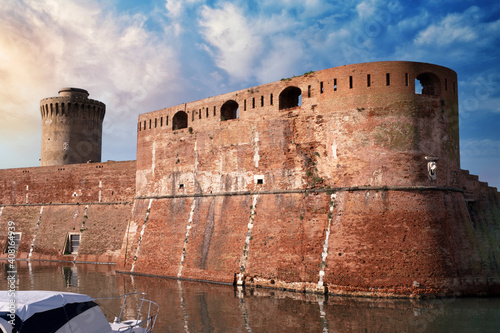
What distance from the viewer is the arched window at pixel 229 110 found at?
73.8ft

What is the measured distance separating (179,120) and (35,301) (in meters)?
17.2

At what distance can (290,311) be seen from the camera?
46.2 feet

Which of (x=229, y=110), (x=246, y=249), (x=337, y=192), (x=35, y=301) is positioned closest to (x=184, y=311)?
(x=246, y=249)

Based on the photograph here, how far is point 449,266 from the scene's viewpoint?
1580 cm

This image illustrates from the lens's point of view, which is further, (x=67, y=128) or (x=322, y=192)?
(x=67, y=128)

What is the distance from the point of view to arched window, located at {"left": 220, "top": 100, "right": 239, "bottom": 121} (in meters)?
22.5

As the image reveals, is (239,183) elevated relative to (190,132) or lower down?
lower down

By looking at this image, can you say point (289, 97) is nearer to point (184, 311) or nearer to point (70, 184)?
point (184, 311)

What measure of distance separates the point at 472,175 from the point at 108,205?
22685mm

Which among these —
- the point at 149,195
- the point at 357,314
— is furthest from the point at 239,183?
the point at 357,314

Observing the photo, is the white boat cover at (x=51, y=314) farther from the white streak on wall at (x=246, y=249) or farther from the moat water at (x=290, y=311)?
the white streak on wall at (x=246, y=249)

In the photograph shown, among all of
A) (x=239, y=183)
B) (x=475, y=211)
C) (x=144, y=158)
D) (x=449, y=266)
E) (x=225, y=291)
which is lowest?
(x=225, y=291)

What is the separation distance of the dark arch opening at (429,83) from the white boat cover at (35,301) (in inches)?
588

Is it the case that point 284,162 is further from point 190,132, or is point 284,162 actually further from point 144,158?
point 144,158
